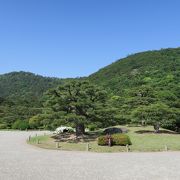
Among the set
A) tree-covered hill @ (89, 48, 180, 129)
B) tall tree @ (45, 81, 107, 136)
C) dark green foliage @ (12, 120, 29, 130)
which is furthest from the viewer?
dark green foliage @ (12, 120, 29, 130)

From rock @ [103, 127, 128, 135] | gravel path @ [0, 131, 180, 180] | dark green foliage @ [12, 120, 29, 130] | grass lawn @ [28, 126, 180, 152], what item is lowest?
gravel path @ [0, 131, 180, 180]

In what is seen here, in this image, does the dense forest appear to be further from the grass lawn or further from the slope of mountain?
the grass lawn

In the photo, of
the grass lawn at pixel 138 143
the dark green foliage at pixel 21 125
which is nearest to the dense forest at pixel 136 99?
the dark green foliage at pixel 21 125

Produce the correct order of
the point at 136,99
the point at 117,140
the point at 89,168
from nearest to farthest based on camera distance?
the point at 89,168 → the point at 117,140 → the point at 136,99

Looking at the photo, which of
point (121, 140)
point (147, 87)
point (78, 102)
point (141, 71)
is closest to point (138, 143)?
point (121, 140)

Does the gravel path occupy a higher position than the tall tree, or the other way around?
the tall tree

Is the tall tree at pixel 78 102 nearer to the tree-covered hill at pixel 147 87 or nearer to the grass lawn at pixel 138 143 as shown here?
the grass lawn at pixel 138 143

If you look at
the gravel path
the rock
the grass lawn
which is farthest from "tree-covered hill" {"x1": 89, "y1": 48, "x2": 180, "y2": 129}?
the gravel path

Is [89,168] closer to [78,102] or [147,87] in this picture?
[78,102]

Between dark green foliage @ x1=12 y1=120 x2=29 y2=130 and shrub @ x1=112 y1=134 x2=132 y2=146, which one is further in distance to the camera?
dark green foliage @ x1=12 y1=120 x2=29 y2=130

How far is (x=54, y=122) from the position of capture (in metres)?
30.1

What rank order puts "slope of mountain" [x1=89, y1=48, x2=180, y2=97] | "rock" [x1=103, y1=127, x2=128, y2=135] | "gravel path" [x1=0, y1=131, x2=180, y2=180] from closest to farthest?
"gravel path" [x1=0, y1=131, x2=180, y2=180] → "rock" [x1=103, y1=127, x2=128, y2=135] → "slope of mountain" [x1=89, y1=48, x2=180, y2=97]

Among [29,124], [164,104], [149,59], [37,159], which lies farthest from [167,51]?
[37,159]

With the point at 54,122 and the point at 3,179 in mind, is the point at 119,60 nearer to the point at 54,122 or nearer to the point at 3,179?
the point at 54,122
